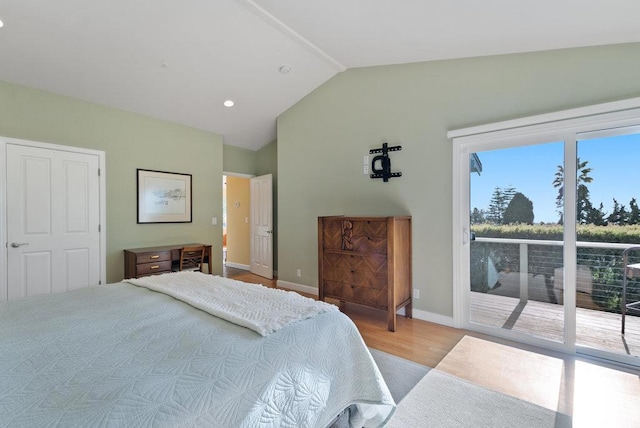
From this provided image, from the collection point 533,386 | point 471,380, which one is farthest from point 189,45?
point 533,386

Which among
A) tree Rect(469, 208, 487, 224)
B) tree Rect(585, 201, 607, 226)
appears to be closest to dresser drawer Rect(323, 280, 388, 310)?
tree Rect(469, 208, 487, 224)

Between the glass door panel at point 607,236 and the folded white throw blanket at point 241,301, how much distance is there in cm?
240

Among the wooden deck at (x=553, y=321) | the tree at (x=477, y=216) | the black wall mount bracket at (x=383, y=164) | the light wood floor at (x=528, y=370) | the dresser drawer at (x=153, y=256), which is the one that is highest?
the black wall mount bracket at (x=383, y=164)

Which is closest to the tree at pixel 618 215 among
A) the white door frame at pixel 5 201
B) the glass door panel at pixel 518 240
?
the glass door panel at pixel 518 240

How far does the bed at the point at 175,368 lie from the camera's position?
816mm

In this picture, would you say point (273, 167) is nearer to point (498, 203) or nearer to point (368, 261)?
point (368, 261)

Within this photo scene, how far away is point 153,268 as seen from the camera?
150 inches

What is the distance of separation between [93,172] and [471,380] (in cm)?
462

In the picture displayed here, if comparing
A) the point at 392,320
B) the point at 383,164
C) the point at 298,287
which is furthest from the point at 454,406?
the point at 298,287

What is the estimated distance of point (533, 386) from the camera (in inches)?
80.5

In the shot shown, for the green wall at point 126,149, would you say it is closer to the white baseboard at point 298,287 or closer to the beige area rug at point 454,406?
the white baseboard at point 298,287

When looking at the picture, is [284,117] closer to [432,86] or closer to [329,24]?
[329,24]

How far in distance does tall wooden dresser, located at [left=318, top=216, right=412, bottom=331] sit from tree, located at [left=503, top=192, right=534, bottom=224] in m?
0.98

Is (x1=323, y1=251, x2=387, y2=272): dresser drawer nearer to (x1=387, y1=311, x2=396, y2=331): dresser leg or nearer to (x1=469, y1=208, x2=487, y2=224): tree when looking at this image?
(x1=387, y1=311, x2=396, y2=331): dresser leg
